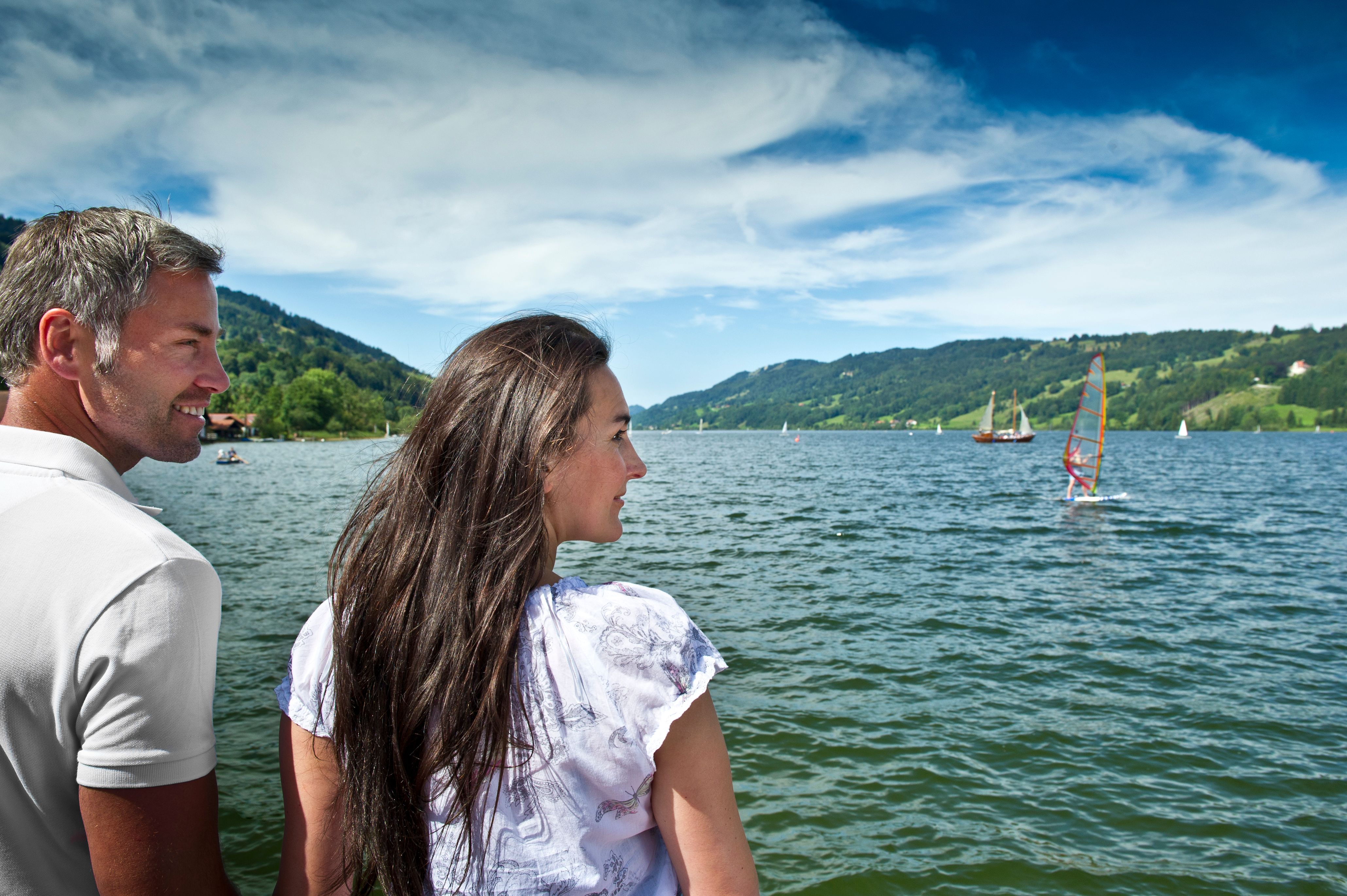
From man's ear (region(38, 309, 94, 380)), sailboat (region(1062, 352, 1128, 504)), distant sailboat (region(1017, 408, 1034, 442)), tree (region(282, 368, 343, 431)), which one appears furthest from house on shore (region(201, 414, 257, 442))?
distant sailboat (region(1017, 408, 1034, 442))

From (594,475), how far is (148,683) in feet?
3.28

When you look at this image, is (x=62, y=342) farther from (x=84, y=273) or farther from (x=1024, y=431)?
(x=1024, y=431)

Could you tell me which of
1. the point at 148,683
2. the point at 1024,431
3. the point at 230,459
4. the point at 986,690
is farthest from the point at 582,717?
the point at 1024,431

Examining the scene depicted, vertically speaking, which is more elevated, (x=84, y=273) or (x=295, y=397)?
(x=295, y=397)

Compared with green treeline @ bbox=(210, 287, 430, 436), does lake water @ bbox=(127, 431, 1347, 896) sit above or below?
below

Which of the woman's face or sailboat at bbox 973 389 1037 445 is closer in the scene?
the woman's face

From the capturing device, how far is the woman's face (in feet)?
5.19

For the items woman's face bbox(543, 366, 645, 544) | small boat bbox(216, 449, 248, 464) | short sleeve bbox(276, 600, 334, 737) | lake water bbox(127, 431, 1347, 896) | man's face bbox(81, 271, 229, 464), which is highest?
man's face bbox(81, 271, 229, 464)

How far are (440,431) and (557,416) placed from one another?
27cm

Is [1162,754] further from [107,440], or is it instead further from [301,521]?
[301,521]

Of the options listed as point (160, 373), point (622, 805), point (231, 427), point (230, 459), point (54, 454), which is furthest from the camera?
point (231, 427)

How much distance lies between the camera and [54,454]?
5.20ft

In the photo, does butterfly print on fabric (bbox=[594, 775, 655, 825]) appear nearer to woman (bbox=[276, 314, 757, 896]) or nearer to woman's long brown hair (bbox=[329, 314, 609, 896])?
woman (bbox=[276, 314, 757, 896])

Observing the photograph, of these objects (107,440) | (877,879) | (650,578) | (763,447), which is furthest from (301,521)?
(763,447)
